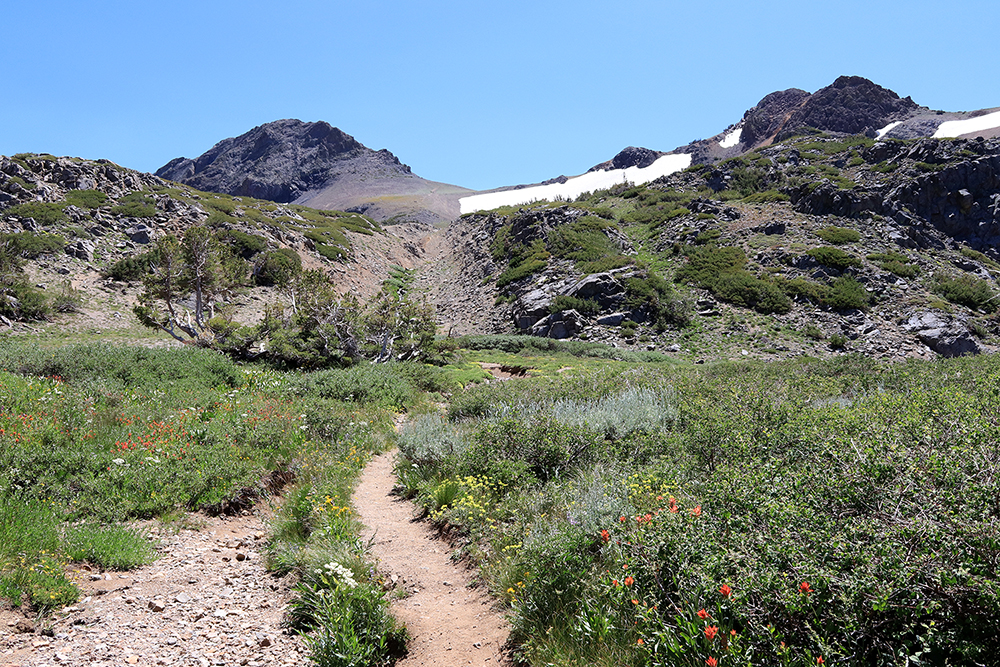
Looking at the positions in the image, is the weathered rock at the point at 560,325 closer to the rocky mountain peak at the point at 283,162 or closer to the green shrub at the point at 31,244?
the green shrub at the point at 31,244

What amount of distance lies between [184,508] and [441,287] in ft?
149

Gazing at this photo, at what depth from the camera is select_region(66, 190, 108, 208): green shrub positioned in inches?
1556

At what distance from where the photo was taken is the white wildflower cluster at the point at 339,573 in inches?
186

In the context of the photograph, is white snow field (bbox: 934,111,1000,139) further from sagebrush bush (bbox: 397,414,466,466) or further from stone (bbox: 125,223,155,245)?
stone (bbox: 125,223,155,245)

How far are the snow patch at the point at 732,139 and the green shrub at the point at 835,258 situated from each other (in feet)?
330

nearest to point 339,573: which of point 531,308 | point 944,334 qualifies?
point 531,308

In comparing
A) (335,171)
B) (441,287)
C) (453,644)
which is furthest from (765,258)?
(335,171)

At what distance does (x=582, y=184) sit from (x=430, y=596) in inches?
5324

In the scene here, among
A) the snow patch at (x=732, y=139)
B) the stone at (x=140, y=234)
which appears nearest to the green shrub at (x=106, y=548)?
the stone at (x=140, y=234)

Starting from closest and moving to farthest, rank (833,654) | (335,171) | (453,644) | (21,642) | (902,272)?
1. (833,654)
2. (21,642)
3. (453,644)
4. (902,272)
5. (335,171)

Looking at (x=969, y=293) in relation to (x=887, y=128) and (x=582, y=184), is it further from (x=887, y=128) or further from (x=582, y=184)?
(x=582, y=184)

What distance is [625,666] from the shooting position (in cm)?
349

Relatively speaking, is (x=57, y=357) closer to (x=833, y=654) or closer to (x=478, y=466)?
(x=478, y=466)

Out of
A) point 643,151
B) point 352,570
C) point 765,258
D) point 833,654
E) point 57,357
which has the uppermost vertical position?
point 643,151
